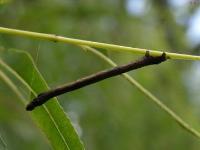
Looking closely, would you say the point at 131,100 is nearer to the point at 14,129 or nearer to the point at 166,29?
the point at 166,29

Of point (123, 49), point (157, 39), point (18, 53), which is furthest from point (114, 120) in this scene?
point (123, 49)

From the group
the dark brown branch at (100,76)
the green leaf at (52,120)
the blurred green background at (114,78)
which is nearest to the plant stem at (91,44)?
the dark brown branch at (100,76)

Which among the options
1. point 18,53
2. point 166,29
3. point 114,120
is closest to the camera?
point 18,53

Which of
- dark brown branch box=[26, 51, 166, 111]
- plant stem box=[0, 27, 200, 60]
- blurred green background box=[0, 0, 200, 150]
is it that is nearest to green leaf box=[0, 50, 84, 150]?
dark brown branch box=[26, 51, 166, 111]

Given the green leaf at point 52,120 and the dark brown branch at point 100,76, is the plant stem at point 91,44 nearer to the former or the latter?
the dark brown branch at point 100,76

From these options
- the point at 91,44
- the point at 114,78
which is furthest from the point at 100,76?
the point at 114,78

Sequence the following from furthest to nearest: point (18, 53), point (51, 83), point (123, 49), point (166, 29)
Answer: point (166, 29) → point (51, 83) → point (18, 53) → point (123, 49)

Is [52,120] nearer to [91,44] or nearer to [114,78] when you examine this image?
[91,44]
